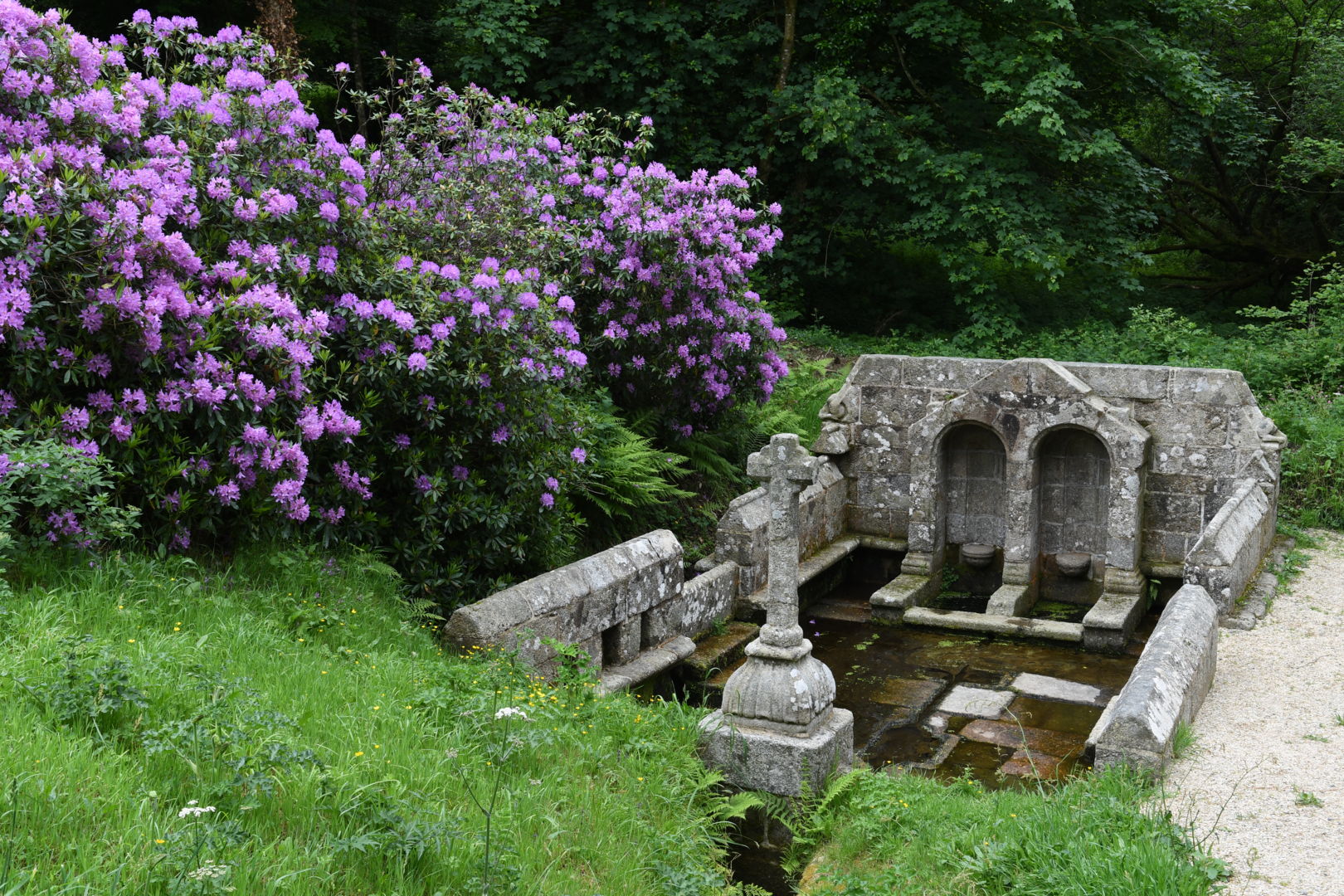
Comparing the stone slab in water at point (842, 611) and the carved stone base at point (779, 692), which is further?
the stone slab in water at point (842, 611)

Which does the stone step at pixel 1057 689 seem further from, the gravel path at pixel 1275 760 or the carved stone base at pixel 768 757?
the carved stone base at pixel 768 757

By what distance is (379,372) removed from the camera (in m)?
6.52

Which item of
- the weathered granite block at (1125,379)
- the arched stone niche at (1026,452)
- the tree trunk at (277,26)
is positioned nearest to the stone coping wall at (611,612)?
the arched stone niche at (1026,452)

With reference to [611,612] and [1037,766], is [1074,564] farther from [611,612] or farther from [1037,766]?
[611,612]

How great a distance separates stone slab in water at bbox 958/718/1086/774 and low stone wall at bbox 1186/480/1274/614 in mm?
1802

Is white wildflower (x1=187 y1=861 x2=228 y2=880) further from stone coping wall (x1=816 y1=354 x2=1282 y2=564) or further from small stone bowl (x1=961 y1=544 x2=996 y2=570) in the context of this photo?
small stone bowl (x1=961 y1=544 x2=996 y2=570)

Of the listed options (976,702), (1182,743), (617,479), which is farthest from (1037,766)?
(617,479)

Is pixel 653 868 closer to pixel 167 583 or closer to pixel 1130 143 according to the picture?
pixel 167 583

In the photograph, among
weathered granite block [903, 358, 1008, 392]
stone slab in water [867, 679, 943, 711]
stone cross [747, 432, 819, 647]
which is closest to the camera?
stone cross [747, 432, 819, 647]

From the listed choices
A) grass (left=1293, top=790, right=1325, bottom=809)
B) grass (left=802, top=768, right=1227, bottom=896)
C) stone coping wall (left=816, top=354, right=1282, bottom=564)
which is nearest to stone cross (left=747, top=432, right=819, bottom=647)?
grass (left=802, top=768, right=1227, bottom=896)

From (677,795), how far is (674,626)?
2671 mm

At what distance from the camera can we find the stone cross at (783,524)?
625cm

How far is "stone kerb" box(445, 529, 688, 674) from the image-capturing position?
6.28m

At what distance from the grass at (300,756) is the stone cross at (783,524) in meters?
0.75
